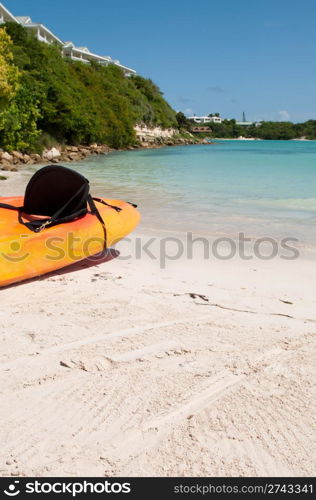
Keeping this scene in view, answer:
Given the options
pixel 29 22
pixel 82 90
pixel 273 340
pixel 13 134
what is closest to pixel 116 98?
pixel 82 90

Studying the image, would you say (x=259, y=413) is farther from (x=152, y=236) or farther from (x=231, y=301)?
(x=152, y=236)

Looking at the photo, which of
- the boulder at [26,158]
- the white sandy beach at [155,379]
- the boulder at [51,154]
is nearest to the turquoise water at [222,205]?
the white sandy beach at [155,379]

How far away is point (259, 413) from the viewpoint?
91.9 inches

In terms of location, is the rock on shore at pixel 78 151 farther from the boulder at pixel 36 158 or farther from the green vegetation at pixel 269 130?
the green vegetation at pixel 269 130

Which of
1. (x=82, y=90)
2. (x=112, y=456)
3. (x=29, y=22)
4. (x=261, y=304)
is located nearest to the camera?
(x=112, y=456)

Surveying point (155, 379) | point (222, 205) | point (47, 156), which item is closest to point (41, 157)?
point (47, 156)

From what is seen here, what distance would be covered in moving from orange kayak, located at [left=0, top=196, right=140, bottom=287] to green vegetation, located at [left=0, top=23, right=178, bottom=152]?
1670 cm

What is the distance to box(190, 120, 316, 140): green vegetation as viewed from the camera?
139 metres

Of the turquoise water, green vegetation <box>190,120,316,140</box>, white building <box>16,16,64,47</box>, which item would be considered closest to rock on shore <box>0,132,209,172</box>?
the turquoise water

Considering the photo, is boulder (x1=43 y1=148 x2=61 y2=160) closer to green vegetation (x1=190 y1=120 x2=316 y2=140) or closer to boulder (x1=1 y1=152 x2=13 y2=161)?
boulder (x1=1 y1=152 x2=13 y2=161)

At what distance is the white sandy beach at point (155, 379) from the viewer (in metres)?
2.02

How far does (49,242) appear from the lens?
440cm

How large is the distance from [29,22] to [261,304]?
3004 inches

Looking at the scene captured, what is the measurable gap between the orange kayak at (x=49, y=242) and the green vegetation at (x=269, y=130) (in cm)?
14054
